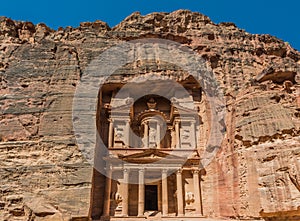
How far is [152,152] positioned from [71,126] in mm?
5407

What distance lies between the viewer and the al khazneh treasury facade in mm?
18484

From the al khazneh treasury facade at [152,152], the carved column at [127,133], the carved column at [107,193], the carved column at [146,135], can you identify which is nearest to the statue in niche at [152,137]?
the al khazneh treasury facade at [152,152]

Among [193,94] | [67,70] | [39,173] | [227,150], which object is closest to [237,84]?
[193,94]

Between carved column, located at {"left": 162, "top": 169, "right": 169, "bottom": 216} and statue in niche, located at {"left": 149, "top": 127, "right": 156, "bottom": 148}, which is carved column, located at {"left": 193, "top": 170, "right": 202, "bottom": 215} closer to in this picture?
carved column, located at {"left": 162, "top": 169, "right": 169, "bottom": 216}

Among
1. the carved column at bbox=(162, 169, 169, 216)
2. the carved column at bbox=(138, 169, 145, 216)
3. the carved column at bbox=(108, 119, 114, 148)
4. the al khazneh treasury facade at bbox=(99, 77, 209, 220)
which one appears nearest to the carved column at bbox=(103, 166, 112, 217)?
the al khazneh treasury facade at bbox=(99, 77, 209, 220)

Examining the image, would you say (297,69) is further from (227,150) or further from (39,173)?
(39,173)

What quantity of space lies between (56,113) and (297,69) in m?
16.0

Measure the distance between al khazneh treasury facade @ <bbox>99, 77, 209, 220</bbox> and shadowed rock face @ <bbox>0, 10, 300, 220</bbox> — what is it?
1.05 meters

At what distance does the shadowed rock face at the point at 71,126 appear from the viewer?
45.9 feet

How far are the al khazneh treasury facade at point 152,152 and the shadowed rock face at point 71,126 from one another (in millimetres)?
1048

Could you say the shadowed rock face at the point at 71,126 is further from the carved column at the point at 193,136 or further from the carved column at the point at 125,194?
the carved column at the point at 125,194

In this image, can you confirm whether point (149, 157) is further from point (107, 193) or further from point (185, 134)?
point (185, 134)

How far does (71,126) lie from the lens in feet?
55.1

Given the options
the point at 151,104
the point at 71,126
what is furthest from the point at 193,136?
the point at 71,126
